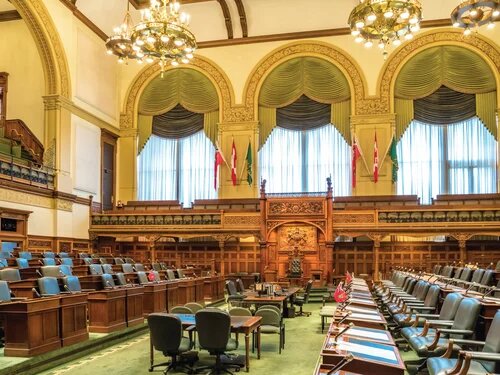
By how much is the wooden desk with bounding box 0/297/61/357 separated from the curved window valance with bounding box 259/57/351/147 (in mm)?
15196

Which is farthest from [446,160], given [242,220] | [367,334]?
[367,334]

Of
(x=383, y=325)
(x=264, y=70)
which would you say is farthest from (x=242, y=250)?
(x=383, y=325)

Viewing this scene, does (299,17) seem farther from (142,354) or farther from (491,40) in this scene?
(142,354)

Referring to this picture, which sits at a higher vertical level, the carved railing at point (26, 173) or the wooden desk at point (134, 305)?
the carved railing at point (26, 173)

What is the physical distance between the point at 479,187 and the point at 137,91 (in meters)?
14.0

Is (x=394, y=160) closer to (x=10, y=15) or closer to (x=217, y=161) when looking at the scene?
(x=217, y=161)

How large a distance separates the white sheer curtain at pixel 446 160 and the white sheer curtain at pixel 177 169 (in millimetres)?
7704

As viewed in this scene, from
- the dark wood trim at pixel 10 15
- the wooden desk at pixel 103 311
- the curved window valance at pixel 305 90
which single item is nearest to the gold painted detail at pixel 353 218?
the curved window valance at pixel 305 90

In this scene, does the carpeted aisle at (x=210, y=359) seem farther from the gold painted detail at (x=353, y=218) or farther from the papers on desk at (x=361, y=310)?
the gold painted detail at (x=353, y=218)

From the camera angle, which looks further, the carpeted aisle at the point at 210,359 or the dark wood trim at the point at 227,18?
the dark wood trim at the point at 227,18

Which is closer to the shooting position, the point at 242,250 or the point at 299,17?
the point at 242,250

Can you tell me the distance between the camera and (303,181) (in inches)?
800

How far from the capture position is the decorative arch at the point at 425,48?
734 inches

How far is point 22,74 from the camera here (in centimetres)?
1842
